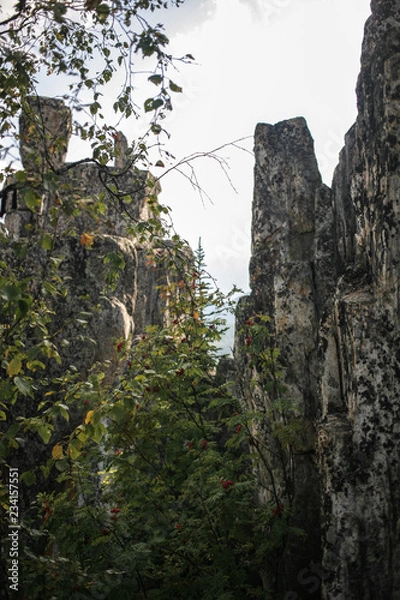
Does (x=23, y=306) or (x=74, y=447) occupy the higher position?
(x=23, y=306)

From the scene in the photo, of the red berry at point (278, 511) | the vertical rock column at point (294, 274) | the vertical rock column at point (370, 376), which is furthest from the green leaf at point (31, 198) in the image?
the vertical rock column at point (294, 274)

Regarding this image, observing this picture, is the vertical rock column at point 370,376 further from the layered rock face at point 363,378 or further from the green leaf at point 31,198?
the green leaf at point 31,198

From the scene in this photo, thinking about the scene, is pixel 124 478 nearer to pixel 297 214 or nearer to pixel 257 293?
pixel 257 293

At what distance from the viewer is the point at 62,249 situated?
36.4 feet

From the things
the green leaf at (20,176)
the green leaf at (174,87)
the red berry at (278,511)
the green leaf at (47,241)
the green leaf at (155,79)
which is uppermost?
the green leaf at (174,87)

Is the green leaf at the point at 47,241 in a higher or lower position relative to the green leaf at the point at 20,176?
lower

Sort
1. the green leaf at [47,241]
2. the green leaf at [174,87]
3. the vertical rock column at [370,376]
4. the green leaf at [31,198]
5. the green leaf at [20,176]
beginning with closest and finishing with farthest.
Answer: the green leaf at [31,198], the green leaf at [20,176], the green leaf at [47,241], the green leaf at [174,87], the vertical rock column at [370,376]

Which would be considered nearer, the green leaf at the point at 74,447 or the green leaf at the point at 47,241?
the green leaf at the point at 47,241

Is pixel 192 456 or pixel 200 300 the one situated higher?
pixel 200 300

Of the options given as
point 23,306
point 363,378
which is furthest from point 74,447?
point 363,378

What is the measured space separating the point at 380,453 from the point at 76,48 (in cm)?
576

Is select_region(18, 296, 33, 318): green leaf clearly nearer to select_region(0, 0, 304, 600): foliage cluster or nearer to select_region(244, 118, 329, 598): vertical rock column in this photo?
select_region(0, 0, 304, 600): foliage cluster

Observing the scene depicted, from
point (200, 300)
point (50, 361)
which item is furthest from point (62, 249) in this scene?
point (200, 300)

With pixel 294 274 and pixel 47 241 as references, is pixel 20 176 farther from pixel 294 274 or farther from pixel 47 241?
pixel 294 274
